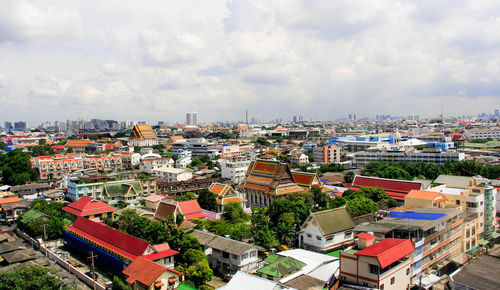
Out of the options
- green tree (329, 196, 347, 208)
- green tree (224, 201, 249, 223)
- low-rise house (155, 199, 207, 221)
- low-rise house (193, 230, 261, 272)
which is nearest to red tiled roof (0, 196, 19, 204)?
low-rise house (155, 199, 207, 221)

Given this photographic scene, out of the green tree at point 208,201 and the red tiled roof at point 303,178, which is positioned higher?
the red tiled roof at point 303,178

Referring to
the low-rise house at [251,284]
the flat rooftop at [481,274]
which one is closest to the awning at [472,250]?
the flat rooftop at [481,274]

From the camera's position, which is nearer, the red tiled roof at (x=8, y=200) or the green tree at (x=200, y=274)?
the green tree at (x=200, y=274)

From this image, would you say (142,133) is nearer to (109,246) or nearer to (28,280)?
(109,246)

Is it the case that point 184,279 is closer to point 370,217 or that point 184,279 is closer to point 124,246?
point 124,246

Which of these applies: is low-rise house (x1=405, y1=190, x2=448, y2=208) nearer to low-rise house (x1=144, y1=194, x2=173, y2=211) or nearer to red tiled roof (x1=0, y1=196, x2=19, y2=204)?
low-rise house (x1=144, y1=194, x2=173, y2=211)

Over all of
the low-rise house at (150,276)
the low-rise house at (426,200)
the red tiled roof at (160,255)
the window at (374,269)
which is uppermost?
the low-rise house at (426,200)

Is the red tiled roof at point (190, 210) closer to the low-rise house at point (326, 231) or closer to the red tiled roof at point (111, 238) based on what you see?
the red tiled roof at point (111, 238)

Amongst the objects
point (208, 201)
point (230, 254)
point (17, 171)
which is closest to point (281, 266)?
point (230, 254)
